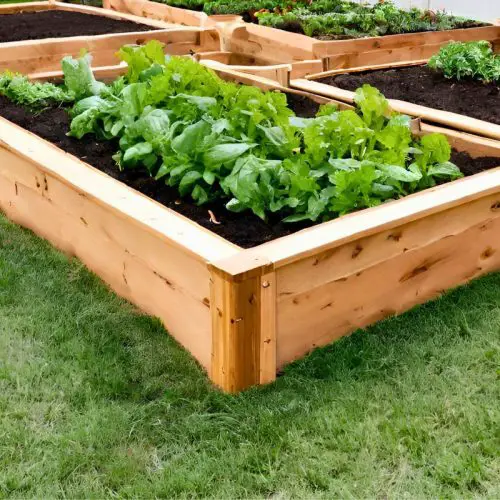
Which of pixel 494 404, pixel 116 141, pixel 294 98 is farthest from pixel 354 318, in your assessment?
pixel 294 98

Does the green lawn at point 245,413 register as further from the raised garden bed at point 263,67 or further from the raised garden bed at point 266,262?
the raised garden bed at point 263,67

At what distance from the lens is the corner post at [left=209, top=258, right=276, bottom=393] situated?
101 inches

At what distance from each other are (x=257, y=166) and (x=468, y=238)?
0.95 meters

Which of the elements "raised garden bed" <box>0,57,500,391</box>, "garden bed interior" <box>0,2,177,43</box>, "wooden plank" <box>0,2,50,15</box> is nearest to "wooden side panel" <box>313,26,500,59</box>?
"garden bed interior" <box>0,2,177,43</box>

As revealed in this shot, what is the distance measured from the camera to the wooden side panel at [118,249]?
2.83 m

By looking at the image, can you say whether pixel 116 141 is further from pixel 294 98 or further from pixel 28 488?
pixel 28 488

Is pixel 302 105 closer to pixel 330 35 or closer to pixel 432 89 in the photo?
pixel 432 89

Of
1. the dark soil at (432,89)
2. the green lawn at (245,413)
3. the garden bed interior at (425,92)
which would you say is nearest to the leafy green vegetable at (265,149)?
the green lawn at (245,413)

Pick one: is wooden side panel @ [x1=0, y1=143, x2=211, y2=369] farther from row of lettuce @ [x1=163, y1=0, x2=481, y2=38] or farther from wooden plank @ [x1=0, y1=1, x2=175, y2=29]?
wooden plank @ [x1=0, y1=1, x2=175, y2=29]

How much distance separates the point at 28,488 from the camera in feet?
7.51

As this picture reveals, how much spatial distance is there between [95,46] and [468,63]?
295 cm

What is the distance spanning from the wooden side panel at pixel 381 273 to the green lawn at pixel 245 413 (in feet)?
0.25

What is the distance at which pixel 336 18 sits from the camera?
7.26m

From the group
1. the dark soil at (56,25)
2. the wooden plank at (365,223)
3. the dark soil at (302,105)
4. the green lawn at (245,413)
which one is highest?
the dark soil at (56,25)
